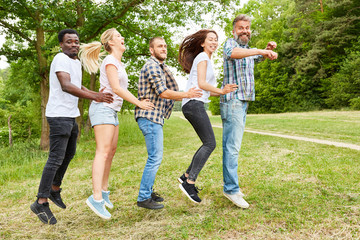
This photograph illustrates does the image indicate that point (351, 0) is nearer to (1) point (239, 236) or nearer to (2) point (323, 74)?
(2) point (323, 74)

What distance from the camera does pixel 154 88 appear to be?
11.7 feet

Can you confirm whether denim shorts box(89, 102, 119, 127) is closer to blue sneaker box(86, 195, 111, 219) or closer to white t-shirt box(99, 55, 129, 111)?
white t-shirt box(99, 55, 129, 111)

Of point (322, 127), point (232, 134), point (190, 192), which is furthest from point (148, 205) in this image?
point (322, 127)

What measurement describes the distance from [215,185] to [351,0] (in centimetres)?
3367

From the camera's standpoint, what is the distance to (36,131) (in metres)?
28.9

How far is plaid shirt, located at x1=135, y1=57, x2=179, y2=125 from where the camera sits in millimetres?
3434

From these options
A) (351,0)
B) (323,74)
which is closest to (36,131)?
(323,74)

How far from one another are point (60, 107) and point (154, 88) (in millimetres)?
1091

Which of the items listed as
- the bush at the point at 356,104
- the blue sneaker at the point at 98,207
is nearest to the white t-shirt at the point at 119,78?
the blue sneaker at the point at 98,207

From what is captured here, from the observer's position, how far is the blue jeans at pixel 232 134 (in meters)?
3.63

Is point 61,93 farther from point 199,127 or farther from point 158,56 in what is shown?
point 199,127

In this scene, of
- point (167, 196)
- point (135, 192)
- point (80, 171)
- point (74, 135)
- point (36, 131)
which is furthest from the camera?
point (36, 131)

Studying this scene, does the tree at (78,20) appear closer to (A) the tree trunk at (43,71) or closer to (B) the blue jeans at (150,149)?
(A) the tree trunk at (43,71)

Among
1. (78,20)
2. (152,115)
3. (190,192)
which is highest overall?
(78,20)
